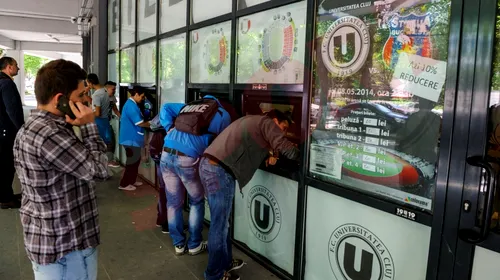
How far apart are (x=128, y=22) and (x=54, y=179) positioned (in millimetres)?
5370

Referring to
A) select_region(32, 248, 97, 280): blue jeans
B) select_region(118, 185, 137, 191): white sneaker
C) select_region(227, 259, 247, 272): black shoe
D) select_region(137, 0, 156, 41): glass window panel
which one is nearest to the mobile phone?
select_region(32, 248, 97, 280): blue jeans

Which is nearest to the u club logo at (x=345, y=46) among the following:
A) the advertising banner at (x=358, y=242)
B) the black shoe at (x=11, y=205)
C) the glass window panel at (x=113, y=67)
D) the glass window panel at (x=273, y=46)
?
the glass window panel at (x=273, y=46)

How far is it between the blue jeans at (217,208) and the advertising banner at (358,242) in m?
0.59

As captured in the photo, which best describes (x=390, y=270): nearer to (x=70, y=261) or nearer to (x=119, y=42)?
(x=70, y=261)

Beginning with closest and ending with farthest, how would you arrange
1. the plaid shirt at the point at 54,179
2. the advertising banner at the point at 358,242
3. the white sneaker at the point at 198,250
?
the plaid shirt at the point at 54,179 < the advertising banner at the point at 358,242 < the white sneaker at the point at 198,250

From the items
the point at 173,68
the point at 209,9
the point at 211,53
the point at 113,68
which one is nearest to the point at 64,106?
the point at 211,53

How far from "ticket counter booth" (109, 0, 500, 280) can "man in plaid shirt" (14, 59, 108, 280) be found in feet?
4.68

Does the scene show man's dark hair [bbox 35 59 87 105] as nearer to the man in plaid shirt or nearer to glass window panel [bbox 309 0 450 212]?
the man in plaid shirt

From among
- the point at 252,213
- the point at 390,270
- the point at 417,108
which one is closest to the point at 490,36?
the point at 417,108

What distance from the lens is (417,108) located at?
1.85 meters

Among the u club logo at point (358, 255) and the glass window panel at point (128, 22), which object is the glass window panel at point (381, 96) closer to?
the u club logo at point (358, 255)

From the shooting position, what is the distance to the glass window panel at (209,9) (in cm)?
347

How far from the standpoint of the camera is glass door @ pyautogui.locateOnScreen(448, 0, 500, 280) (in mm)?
1533

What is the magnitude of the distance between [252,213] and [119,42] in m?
4.92
